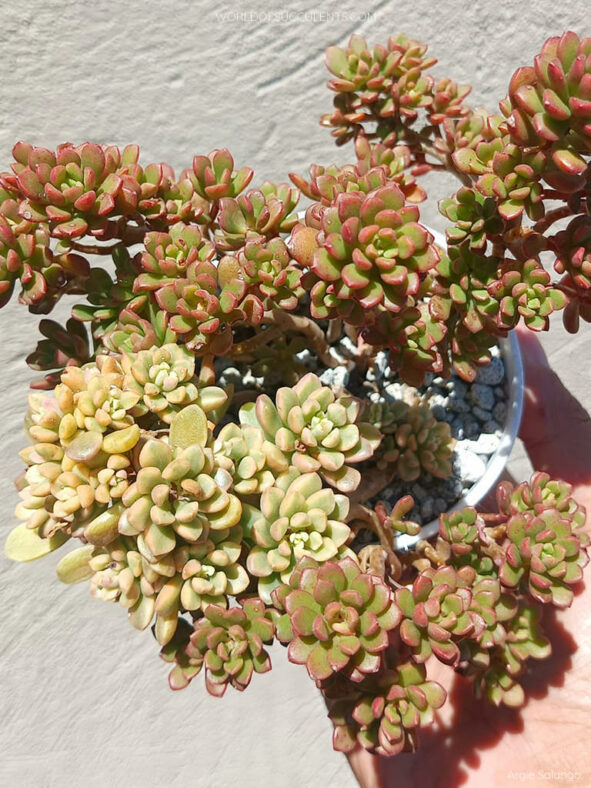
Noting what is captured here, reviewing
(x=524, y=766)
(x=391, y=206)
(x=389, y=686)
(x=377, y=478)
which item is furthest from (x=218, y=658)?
(x=524, y=766)

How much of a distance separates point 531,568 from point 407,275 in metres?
0.41

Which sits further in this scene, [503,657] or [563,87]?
[503,657]

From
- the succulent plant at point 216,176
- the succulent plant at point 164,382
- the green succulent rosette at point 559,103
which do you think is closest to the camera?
the green succulent rosette at point 559,103

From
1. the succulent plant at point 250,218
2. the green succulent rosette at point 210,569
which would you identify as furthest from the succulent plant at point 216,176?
the green succulent rosette at point 210,569

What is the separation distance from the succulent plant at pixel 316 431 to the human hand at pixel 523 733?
54cm

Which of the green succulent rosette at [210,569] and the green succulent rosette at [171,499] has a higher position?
the green succulent rosette at [171,499]

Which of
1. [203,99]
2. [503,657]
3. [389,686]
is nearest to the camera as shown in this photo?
[389,686]

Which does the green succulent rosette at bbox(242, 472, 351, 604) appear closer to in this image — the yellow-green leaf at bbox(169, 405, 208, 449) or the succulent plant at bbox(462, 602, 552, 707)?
the yellow-green leaf at bbox(169, 405, 208, 449)

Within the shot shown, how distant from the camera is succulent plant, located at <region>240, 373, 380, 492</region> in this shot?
2.57 ft

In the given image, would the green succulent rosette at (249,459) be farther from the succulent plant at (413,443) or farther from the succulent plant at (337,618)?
the succulent plant at (413,443)

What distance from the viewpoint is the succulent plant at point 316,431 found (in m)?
0.78

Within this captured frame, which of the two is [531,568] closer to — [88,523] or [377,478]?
[377,478]

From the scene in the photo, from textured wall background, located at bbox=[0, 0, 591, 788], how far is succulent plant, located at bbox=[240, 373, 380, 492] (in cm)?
101

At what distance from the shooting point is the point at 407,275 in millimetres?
730
